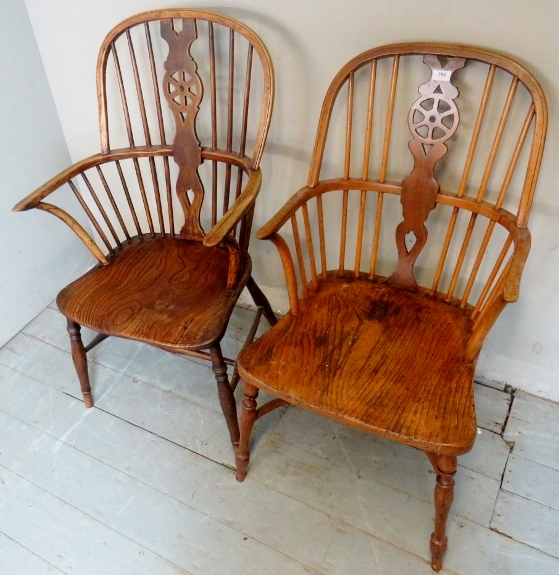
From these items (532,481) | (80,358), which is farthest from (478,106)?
(80,358)

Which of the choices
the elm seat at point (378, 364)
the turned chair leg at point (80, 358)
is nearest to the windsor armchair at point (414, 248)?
the elm seat at point (378, 364)

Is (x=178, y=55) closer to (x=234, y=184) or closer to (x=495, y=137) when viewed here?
(x=234, y=184)

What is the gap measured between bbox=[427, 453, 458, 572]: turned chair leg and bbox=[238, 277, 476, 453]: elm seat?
88 mm

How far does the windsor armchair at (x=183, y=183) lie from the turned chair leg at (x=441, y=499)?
55 centimetres

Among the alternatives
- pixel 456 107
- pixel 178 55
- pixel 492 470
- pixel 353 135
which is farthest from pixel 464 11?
pixel 492 470

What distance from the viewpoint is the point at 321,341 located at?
3.97 ft

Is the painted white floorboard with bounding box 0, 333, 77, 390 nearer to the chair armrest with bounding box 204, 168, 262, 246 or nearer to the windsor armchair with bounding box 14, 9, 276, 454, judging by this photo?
the windsor armchair with bounding box 14, 9, 276, 454

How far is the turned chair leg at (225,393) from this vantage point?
1.29 metres

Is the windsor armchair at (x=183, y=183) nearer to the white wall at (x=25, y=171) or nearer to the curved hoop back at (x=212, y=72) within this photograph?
the curved hoop back at (x=212, y=72)

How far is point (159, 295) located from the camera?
138cm

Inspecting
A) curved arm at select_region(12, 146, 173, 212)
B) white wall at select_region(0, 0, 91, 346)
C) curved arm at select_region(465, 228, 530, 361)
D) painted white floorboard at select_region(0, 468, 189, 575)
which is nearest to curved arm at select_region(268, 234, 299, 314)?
curved arm at select_region(465, 228, 530, 361)

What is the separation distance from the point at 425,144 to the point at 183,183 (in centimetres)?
67

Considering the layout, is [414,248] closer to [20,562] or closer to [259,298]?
[259,298]

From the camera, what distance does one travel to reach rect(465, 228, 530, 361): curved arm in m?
0.96
